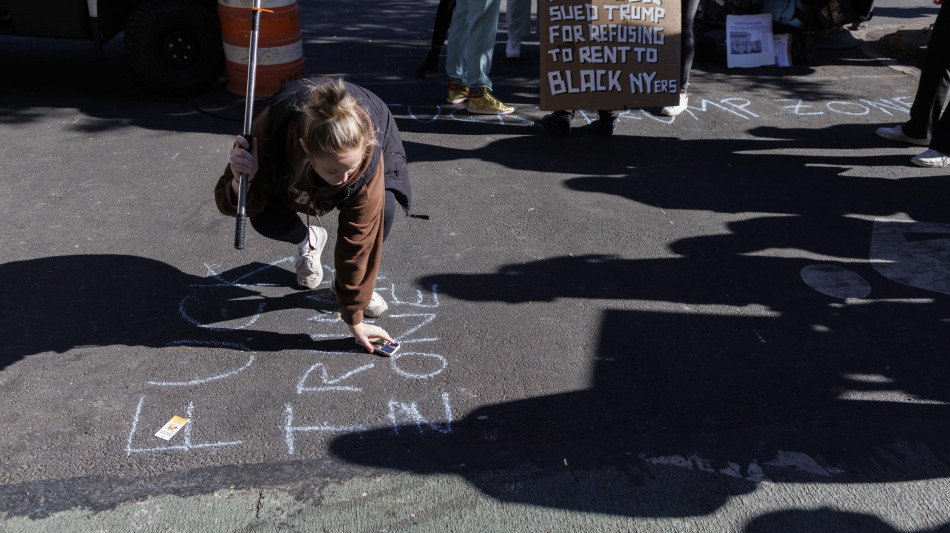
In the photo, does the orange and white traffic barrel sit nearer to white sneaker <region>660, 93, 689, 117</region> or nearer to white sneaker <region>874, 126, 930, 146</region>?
white sneaker <region>660, 93, 689, 117</region>

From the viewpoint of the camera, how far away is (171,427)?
276 cm

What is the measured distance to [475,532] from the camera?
2396 mm

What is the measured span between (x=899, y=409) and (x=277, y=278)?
2.94 m

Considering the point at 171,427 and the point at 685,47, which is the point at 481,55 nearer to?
the point at 685,47

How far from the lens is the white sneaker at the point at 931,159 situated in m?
5.21

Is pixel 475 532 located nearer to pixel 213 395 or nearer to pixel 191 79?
pixel 213 395

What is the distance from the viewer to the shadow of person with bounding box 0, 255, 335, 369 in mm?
3256

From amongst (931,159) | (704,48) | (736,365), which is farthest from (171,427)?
(704,48)

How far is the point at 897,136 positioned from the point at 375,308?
4556 millimetres

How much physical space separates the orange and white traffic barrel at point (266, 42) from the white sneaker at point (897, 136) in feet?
15.6

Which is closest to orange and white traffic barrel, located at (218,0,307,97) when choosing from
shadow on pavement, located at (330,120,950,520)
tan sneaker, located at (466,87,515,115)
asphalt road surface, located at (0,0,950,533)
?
asphalt road surface, located at (0,0,950,533)

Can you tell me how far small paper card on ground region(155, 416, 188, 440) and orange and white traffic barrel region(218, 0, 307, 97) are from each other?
11.6ft

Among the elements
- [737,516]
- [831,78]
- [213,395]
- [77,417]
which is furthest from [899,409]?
[831,78]

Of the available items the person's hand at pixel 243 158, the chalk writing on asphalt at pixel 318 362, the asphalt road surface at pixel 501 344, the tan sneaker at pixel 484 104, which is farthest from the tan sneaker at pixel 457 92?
the person's hand at pixel 243 158
